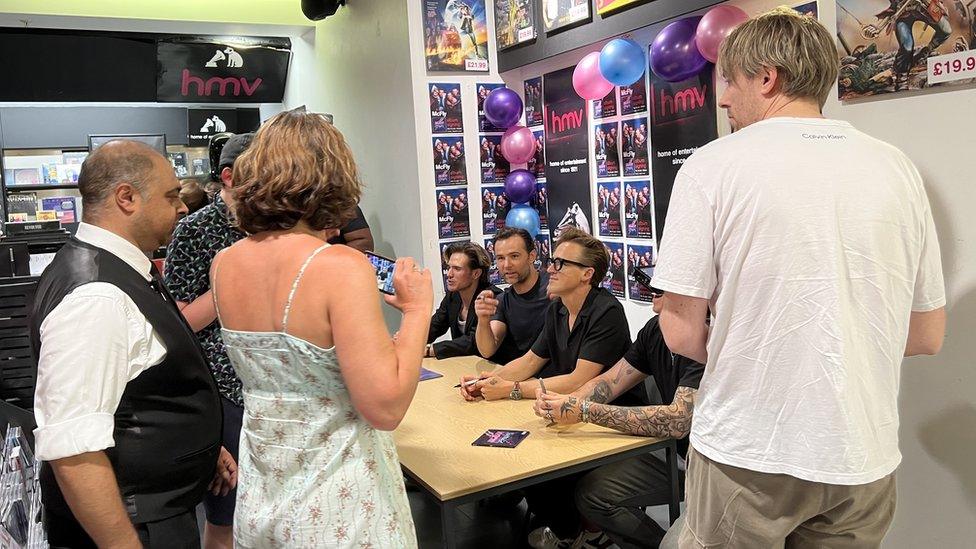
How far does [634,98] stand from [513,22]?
104cm

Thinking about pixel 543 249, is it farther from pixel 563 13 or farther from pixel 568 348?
pixel 568 348

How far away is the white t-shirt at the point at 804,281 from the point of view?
130 cm

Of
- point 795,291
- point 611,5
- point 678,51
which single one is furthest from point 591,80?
point 795,291

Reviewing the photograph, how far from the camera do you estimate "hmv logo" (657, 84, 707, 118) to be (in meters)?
3.32

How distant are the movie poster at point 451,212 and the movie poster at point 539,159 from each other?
440mm

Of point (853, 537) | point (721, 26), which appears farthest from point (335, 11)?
point (853, 537)

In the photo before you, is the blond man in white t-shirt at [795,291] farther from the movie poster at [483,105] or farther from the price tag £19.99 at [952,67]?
the movie poster at [483,105]

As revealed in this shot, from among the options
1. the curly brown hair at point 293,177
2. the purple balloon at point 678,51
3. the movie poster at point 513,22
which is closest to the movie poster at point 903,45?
the purple balloon at point 678,51

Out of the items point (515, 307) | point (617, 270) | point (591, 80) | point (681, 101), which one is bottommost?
point (515, 307)

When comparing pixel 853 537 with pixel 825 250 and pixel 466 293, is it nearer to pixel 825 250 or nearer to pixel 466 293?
pixel 825 250

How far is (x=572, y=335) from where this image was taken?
301 cm

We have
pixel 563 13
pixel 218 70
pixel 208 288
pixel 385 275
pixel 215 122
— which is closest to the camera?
pixel 385 275

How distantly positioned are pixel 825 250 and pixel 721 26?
189 cm

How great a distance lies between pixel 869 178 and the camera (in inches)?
51.8
